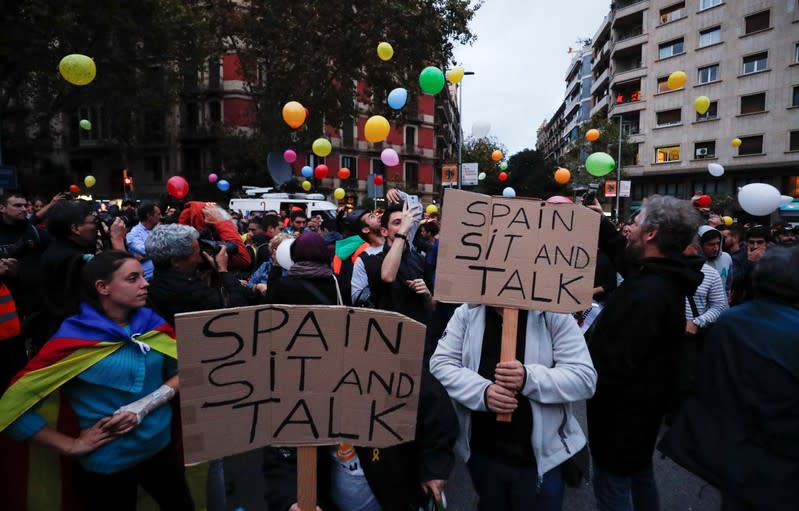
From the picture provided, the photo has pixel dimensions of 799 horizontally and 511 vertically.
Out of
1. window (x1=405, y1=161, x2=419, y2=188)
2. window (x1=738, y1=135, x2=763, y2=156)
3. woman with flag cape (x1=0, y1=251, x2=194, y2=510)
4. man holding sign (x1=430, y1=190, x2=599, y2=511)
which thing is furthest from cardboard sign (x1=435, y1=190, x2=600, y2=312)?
window (x1=405, y1=161, x2=419, y2=188)

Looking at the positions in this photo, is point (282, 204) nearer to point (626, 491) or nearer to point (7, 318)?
point (7, 318)

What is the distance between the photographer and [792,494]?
1931 mm

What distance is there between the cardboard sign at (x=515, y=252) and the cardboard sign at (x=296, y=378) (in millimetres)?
461

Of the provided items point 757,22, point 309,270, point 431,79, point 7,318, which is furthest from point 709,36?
point 7,318

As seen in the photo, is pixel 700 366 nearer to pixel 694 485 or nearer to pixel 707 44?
pixel 694 485

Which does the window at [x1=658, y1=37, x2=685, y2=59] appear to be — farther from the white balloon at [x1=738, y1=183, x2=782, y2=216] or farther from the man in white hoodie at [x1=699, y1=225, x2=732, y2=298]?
the man in white hoodie at [x1=699, y1=225, x2=732, y2=298]

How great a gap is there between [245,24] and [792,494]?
22.0 metres

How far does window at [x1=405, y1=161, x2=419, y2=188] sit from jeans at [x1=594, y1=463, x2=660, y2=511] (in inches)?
1632

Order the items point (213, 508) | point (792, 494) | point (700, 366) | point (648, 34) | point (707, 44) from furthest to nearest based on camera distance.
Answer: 1. point (648, 34)
2. point (707, 44)
3. point (213, 508)
4. point (700, 366)
5. point (792, 494)

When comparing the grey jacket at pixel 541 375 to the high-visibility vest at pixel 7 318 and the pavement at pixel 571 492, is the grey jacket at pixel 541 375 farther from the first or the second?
the high-visibility vest at pixel 7 318

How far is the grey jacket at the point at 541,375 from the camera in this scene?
77.7 inches

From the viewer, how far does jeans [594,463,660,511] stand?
2.42m

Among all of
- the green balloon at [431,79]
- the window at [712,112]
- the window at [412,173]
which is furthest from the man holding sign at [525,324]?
the window at [412,173]

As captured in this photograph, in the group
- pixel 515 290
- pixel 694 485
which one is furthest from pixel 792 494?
pixel 694 485
